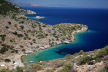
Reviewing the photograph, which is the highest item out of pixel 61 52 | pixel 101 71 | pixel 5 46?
pixel 101 71

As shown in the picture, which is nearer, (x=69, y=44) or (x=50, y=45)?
(x=50, y=45)

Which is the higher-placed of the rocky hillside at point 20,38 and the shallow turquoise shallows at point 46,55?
the rocky hillside at point 20,38

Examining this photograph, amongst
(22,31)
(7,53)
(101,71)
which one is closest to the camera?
(101,71)

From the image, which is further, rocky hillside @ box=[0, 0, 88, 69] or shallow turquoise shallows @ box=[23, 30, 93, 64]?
rocky hillside @ box=[0, 0, 88, 69]

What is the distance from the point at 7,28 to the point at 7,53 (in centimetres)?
1193

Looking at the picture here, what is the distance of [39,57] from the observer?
117ft

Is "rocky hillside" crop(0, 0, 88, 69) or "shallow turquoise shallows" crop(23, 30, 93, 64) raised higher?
"rocky hillside" crop(0, 0, 88, 69)

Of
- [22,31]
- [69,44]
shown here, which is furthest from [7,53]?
[69,44]

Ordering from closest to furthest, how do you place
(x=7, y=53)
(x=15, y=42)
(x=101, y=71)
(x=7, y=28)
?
(x=101, y=71)
(x=7, y=53)
(x=15, y=42)
(x=7, y=28)

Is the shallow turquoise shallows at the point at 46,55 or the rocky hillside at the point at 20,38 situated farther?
the rocky hillside at the point at 20,38

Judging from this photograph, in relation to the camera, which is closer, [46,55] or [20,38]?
[46,55]

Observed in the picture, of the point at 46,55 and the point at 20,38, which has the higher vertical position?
the point at 20,38

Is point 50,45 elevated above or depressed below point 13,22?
below

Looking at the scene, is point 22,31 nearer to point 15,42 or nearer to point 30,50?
point 15,42
